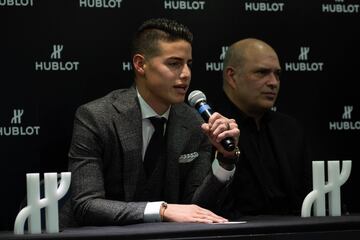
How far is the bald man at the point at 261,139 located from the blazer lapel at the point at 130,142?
612 mm

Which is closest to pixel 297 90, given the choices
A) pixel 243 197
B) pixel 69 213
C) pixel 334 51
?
pixel 334 51

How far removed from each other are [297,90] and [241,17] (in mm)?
569

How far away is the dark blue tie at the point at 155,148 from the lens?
363 centimetres

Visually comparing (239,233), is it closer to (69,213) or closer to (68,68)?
(69,213)

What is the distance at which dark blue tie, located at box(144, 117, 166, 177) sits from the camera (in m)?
3.63

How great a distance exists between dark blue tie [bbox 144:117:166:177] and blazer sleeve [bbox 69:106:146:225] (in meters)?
0.23

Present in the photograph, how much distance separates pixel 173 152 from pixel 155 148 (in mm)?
89

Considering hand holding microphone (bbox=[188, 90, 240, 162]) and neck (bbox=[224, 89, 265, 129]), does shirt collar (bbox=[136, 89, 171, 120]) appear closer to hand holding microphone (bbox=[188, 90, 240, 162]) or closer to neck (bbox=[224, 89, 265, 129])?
hand holding microphone (bbox=[188, 90, 240, 162])

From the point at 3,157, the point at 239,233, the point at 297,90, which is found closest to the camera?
the point at 239,233

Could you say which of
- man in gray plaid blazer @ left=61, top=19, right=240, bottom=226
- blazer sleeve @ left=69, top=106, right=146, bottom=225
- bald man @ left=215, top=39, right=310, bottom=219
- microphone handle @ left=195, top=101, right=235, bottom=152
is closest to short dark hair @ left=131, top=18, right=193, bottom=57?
man in gray plaid blazer @ left=61, top=19, right=240, bottom=226

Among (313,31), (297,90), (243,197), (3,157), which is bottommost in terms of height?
(243,197)

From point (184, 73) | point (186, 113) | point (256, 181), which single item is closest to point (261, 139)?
point (256, 181)

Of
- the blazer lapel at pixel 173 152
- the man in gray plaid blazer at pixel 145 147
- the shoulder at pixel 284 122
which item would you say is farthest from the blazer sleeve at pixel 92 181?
the shoulder at pixel 284 122

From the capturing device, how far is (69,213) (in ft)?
12.0
